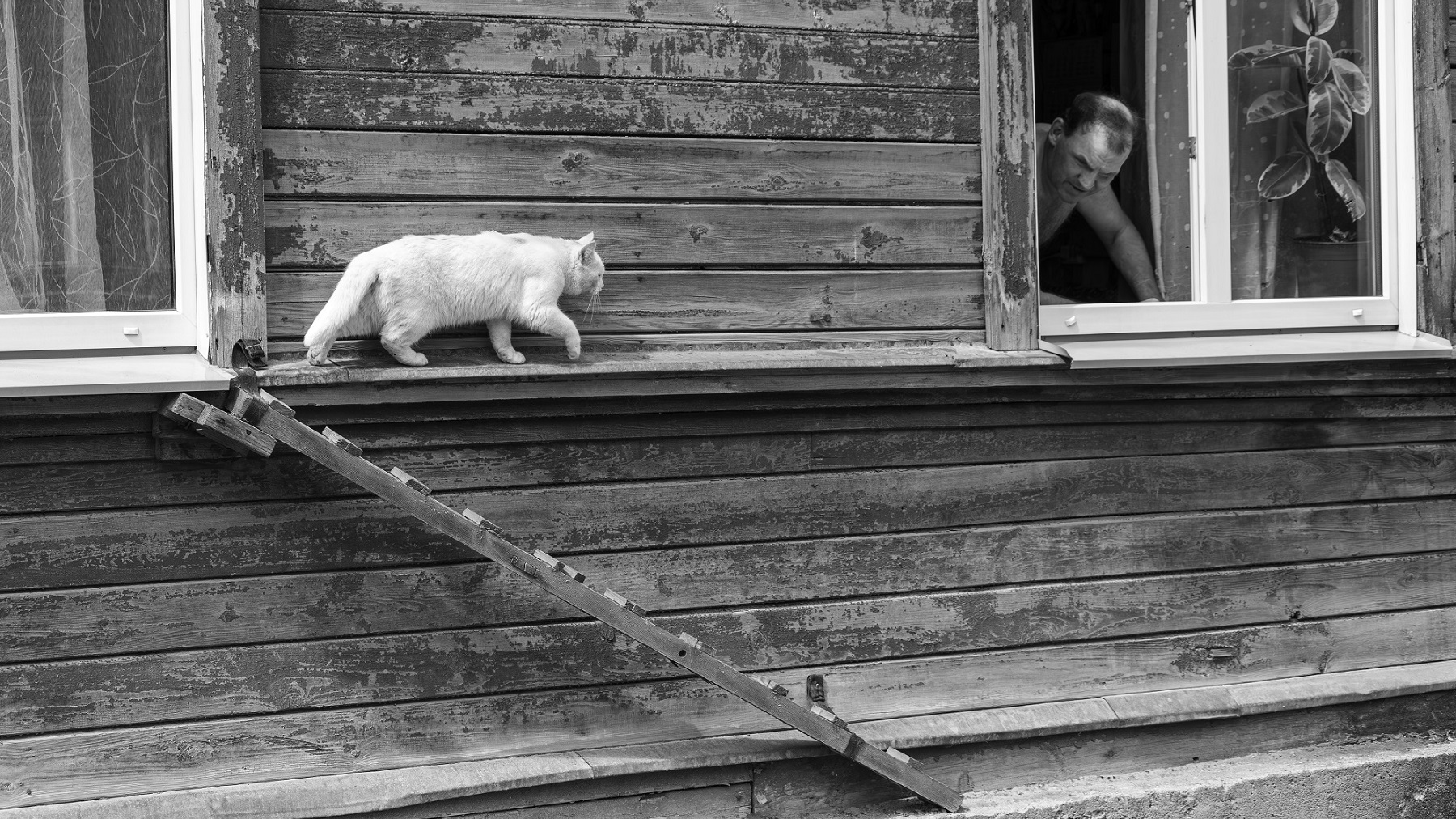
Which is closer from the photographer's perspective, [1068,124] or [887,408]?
[887,408]

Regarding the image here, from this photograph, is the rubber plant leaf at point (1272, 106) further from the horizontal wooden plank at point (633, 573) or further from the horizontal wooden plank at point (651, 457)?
the horizontal wooden plank at point (633, 573)

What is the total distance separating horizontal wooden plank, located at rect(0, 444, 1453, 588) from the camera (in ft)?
9.76

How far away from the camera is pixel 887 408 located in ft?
11.6

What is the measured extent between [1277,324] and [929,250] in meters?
1.16

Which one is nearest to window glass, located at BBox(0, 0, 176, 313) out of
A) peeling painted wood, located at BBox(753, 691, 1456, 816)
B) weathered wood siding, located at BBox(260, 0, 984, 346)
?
weathered wood siding, located at BBox(260, 0, 984, 346)

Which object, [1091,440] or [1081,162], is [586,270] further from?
[1081,162]

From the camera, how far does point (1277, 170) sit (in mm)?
4051

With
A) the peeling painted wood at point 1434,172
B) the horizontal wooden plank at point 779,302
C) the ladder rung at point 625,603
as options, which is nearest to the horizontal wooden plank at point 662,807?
the ladder rung at point 625,603

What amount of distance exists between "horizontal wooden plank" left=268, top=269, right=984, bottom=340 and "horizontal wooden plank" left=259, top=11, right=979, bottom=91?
20.3 inches

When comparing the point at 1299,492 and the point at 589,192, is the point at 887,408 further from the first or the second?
the point at 1299,492

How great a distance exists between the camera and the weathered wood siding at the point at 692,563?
2.96m

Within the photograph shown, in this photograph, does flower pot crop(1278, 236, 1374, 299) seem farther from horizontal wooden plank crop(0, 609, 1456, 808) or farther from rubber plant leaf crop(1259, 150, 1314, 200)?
horizontal wooden plank crop(0, 609, 1456, 808)

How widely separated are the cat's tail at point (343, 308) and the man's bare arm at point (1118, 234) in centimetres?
221

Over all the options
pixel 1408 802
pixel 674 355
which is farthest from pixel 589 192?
pixel 1408 802
